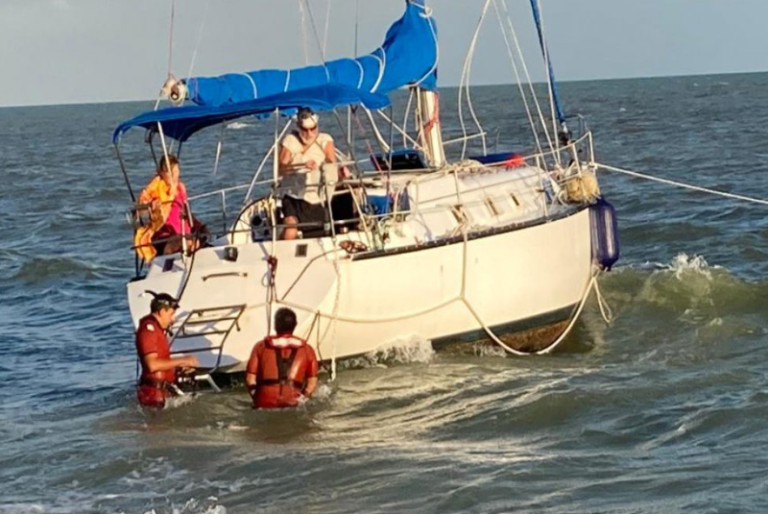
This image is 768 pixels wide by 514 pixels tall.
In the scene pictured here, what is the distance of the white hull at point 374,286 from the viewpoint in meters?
11.0

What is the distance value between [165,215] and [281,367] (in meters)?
2.22

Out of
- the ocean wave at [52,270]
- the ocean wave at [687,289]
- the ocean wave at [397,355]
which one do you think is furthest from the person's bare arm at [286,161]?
the ocean wave at [52,270]

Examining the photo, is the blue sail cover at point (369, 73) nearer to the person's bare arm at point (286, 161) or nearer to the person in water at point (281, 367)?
the person's bare arm at point (286, 161)

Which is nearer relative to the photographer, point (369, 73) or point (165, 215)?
point (165, 215)

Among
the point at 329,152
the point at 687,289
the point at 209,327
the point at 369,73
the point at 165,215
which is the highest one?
the point at 369,73

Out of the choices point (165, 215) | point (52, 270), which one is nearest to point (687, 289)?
point (165, 215)

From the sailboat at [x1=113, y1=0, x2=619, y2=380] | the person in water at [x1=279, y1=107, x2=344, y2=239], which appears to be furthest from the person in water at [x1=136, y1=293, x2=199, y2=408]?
the person in water at [x1=279, y1=107, x2=344, y2=239]

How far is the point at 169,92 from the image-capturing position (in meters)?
11.6

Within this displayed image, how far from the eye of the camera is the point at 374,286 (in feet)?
37.0

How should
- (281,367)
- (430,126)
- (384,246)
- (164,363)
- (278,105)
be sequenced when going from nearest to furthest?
(281,367) < (164,363) < (278,105) < (384,246) < (430,126)

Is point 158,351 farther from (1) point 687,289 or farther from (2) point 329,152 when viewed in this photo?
(1) point 687,289

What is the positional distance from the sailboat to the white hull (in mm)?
11

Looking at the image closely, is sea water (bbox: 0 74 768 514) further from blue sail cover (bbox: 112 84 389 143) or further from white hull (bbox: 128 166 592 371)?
blue sail cover (bbox: 112 84 389 143)

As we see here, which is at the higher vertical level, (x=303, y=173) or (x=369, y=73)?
(x=369, y=73)
